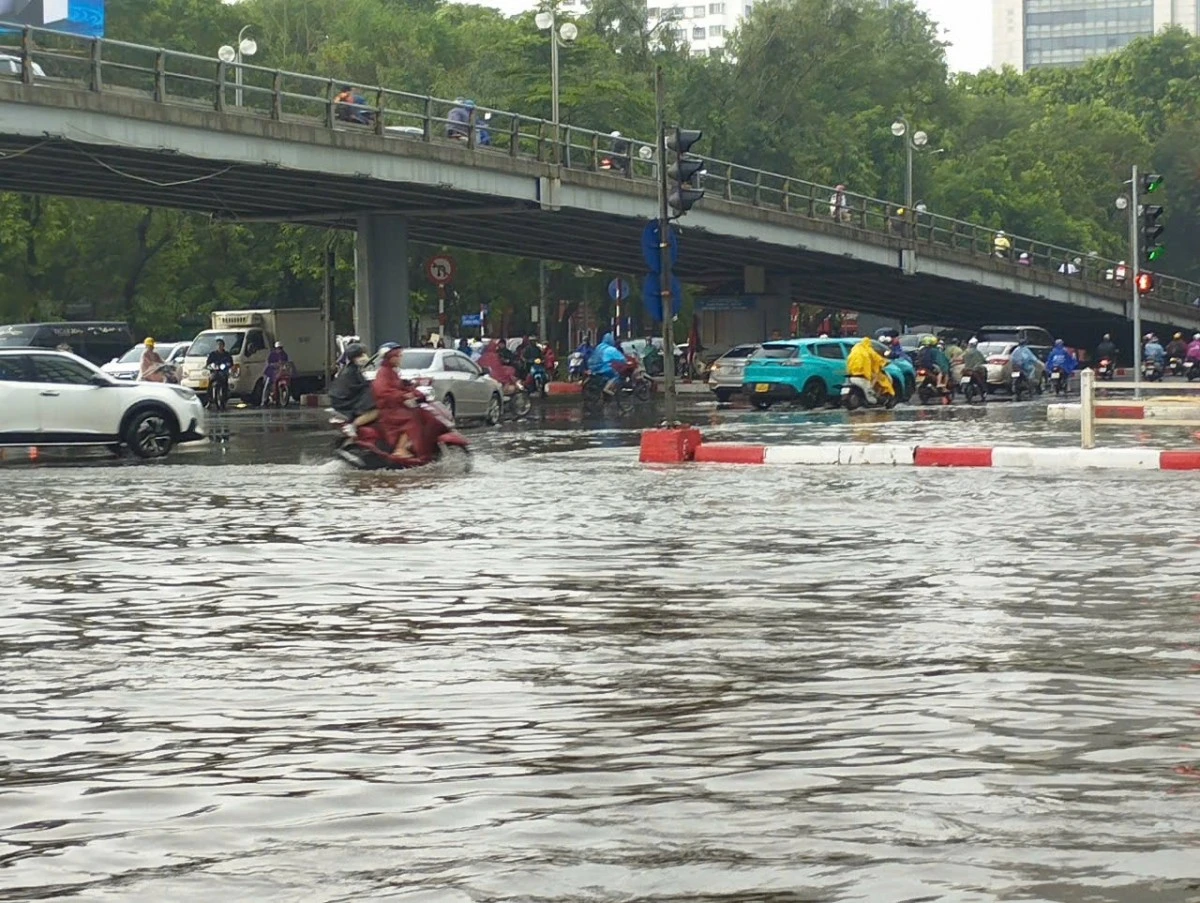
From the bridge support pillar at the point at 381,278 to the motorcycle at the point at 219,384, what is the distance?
205 inches

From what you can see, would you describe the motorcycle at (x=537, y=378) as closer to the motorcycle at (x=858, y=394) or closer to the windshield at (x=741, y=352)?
the windshield at (x=741, y=352)

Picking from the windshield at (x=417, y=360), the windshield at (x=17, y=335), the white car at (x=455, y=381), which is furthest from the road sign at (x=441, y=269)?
the windshield at (x=417, y=360)

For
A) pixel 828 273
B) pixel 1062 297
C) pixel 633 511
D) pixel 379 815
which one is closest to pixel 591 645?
pixel 379 815

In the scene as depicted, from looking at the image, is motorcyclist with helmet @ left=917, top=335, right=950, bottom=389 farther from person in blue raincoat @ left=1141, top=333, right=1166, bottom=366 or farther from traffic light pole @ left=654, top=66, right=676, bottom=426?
traffic light pole @ left=654, top=66, right=676, bottom=426

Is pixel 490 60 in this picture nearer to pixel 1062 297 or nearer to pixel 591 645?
pixel 1062 297

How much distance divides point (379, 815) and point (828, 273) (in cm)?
6708

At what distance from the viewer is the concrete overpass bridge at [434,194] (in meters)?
42.9

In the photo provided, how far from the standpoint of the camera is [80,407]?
95.2ft

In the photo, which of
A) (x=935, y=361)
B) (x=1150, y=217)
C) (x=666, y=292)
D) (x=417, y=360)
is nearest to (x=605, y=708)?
(x=666, y=292)

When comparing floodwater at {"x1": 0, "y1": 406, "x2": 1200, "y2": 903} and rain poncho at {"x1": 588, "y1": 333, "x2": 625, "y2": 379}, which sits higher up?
rain poncho at {"x1": 588, "y1": 333, "x2": 625, "y2": 379}

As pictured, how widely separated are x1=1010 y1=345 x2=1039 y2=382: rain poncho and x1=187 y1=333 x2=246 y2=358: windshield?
17.7 m

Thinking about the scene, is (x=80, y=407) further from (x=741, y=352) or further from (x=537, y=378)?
(x=537, y=378)

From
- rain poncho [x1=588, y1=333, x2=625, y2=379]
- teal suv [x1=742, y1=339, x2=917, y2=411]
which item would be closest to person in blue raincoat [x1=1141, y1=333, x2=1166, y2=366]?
rain poncho [x1=588, y1=333, x2=625, y2=379]

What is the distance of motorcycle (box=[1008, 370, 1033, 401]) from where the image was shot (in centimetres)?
5578
